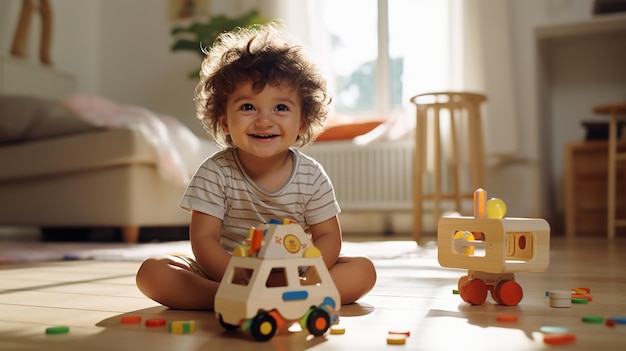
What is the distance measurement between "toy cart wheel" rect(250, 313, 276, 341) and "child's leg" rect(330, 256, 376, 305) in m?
0.29

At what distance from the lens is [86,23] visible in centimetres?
451

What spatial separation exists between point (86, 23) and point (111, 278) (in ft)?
11.5

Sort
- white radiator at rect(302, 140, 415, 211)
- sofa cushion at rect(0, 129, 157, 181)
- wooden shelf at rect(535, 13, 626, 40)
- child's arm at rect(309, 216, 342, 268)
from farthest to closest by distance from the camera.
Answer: white radiator at rect(302, 140, 415, 211), wooden shelf at rect(535, 13, 626, 40), sofa cushion at rect(0, 129, 157, 181), child's arm at rect(309, 216, 342, 268)

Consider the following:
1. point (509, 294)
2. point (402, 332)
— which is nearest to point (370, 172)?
point (509, 294)

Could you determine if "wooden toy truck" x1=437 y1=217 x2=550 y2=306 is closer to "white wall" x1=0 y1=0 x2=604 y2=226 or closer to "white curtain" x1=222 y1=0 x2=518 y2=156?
"white curtain" x1=222 y1=0 x2=518 y2=156

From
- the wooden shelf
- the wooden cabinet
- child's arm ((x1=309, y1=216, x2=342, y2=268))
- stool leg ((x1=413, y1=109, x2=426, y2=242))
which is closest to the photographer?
child's arm ((x1=309, y1=216, x2=342, y2=268))

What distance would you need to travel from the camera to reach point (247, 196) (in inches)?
41.6

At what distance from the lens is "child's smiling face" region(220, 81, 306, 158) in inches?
38.7

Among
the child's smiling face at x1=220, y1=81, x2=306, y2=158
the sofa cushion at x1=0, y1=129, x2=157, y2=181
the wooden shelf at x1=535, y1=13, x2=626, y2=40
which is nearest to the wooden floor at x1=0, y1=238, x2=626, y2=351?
the child's smiling face at x1=220, y1=81, x2=306, y2=158

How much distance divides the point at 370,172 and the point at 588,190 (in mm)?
1141

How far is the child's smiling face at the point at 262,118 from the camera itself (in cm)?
98

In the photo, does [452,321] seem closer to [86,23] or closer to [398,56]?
[398,56]

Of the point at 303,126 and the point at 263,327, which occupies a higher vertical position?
the point at 303,126

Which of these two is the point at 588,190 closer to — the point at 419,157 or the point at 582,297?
the point at 419,157
